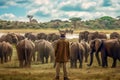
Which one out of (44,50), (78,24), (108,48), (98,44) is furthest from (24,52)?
(78,24)

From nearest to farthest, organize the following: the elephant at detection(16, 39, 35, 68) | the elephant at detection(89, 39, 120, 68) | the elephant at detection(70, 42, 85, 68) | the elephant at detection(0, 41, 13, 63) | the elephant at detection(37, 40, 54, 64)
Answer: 1. the elephant at detection(16, 39, 35, 68)
2. the elephant at detection(89, 39, 120, 68)
3. the elephant at detection(70, 42, 85, 68)
4. the elephant at detection(0, 41, 13, 63)
5. the elephant at detection(37, 40, 54, 64)

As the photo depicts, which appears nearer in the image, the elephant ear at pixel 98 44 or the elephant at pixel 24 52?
the elephant at pixel 24 52

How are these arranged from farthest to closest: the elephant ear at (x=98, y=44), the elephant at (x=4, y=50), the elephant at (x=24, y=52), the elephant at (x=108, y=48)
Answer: the elephant at (x=4, y=50), the elephant ear at (x=98, y=44), the elephant at (x=108, y=48), the elephant at (x=24, y=52)

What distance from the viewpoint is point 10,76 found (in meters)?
22.5

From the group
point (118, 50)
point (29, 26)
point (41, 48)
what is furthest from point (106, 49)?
point (29, 26)

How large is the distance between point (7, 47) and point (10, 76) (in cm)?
1343

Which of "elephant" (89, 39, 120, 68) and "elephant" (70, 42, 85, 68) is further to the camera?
"elephant" (70, 42, 85, 68)

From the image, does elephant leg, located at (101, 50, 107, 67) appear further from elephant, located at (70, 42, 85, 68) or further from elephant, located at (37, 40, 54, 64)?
elephant, located at (37, 40, 54, 64)

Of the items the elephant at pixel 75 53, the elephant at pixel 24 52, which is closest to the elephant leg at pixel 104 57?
the elephant at pixel 75 53

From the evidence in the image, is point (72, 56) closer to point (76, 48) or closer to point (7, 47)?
point (76, 48)

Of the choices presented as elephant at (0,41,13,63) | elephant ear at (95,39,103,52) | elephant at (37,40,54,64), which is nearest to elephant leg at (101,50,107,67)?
elephant ear at (95,39,103,52)

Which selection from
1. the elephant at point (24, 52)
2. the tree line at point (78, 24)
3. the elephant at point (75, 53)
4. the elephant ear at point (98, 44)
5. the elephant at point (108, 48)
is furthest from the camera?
the tree line at point (78, 24)

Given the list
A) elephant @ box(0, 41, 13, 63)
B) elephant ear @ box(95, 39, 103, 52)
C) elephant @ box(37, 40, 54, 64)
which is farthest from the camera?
elephant @ box(37, 40, 54, 64)

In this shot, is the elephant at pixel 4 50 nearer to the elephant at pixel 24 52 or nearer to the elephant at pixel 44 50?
the elephant at pixel 44 50
